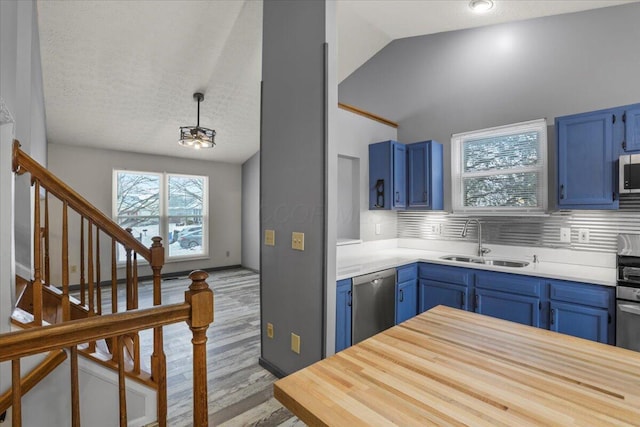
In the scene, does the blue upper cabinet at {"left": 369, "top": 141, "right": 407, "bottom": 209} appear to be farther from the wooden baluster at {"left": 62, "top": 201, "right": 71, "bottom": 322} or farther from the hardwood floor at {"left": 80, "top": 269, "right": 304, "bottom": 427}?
the wooden baluster at {"left": 62, "top": 201, "right": 71, "bottom": 322}

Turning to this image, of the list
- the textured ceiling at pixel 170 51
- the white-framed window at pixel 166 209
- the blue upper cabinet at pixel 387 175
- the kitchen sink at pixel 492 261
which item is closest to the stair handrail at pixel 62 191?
the textured ceiling at pixel 170 51

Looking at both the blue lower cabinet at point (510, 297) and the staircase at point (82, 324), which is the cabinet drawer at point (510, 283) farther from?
the staircase at point (82, 324)

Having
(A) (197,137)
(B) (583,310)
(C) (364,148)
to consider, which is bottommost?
(B) (583,310)

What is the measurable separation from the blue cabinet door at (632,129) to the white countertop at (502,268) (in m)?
0.98

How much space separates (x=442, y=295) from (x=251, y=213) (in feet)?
15.4

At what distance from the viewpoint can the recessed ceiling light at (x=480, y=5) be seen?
2.80 meters

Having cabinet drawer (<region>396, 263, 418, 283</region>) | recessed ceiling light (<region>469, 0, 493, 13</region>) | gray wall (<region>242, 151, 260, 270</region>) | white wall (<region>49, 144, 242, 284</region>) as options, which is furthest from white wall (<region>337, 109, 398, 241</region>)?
white wall (<region>49, 144, 242, 284</region>)

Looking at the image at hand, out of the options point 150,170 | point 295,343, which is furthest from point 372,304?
point 150,170

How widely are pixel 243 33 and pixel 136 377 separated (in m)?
3.49

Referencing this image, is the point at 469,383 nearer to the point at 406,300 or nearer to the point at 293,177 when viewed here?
the point at 293,177

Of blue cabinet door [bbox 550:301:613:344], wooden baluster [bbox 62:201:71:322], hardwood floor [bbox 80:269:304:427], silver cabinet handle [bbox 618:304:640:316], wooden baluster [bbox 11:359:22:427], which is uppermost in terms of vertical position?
wooden baluster [bbox 62:201:71:322]

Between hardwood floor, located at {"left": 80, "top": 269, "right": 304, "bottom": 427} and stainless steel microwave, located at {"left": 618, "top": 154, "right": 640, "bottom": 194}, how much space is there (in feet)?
9.53

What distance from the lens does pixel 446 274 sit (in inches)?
121

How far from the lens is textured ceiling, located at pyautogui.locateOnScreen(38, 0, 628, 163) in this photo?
3027 mm
